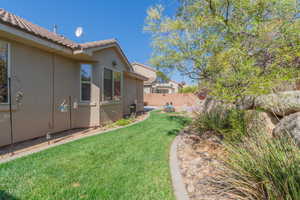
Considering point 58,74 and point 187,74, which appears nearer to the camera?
point 187,74

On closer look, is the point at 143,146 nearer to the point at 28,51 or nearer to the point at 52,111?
the point at 52,111

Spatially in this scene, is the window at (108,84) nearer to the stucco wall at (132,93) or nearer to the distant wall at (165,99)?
the stucco wall at (132,93)

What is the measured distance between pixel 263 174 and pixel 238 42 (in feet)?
9.53

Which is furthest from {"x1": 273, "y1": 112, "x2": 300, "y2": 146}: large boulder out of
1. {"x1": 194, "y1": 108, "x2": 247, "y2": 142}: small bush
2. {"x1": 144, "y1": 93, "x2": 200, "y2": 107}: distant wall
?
{"x1": 144, "y1": 93, "x2": 200, "y2": 107}: distant wall

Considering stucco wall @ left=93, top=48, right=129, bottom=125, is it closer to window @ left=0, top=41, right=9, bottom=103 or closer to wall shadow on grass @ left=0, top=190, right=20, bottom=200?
window @ left=0, top=41, right=9, bottom=103

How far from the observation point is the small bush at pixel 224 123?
3.92 metres

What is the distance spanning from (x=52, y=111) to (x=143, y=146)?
426 cm

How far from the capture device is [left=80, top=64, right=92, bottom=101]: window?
6.97 meters

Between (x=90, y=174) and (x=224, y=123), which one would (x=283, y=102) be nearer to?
(x=224, y=123)

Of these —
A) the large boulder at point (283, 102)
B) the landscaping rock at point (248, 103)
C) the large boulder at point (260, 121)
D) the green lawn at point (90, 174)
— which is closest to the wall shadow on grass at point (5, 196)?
the green lawn at point (90, 174)

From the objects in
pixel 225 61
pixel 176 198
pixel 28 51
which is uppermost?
pixel 28 51

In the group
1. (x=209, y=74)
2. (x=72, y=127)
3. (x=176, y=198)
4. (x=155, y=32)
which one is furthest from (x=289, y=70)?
(x=72, y=127)

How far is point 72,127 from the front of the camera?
268 inches

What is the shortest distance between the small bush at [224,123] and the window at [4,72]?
6.77 metres
